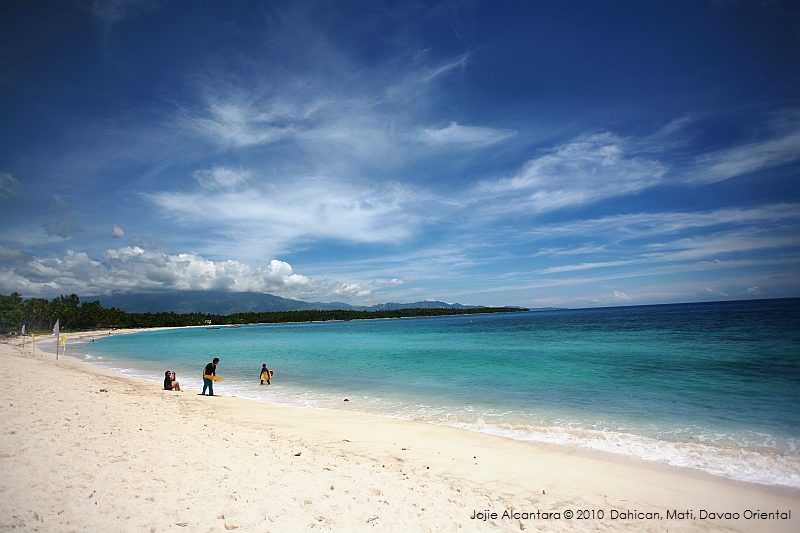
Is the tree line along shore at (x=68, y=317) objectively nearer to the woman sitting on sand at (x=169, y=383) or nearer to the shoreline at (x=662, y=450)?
the woman sitting on sand at (x=169, y=383)

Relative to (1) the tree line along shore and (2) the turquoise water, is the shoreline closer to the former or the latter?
(2) the turquoise water

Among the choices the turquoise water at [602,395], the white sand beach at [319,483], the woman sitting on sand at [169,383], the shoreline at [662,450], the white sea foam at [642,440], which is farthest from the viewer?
the woman sitting on sand at [169,383]

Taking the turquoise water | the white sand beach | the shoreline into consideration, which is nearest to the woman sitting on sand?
the turquoise water

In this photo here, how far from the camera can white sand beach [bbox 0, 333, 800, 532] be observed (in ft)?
16.1

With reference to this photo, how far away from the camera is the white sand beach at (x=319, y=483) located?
489cm

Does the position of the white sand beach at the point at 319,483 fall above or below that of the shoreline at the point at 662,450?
above

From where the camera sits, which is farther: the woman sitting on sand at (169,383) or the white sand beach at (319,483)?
the woman sitting on sand at (169,383)

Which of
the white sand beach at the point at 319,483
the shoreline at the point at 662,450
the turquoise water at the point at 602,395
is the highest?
the white sand beach at the point at 319,483

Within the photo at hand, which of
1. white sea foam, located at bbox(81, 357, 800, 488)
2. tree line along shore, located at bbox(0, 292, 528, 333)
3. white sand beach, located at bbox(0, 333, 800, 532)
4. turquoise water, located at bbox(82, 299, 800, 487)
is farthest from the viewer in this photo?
tree line along shore, located at bbox(0, 292, 528, 333)

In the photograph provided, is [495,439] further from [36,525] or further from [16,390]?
[16,390]

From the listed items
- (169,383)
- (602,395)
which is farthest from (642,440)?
(169,383)

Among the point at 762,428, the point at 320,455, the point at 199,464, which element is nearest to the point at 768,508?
the point at 762,428

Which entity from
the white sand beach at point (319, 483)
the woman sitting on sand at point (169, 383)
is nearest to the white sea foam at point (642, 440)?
the white sand beach at point (319, 483)

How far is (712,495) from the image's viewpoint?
6.64 meters
